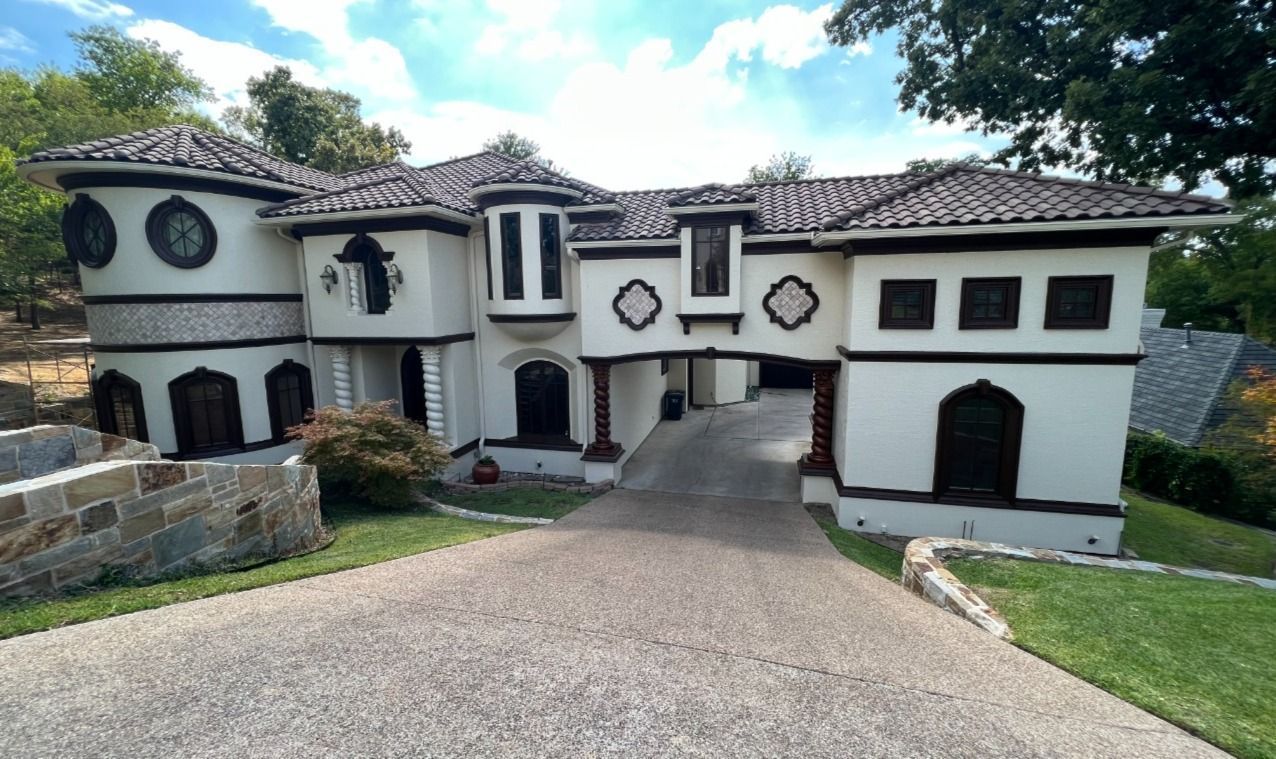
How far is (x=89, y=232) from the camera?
10.8 metres

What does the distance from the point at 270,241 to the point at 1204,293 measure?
151ft

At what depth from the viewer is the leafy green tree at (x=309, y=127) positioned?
91.4 feet

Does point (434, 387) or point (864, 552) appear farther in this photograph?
point (434, 387)

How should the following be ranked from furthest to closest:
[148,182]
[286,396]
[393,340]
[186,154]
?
[286,396] < [393,340] < [186,154] < [148,182]

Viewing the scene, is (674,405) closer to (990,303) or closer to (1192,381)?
(990,303)

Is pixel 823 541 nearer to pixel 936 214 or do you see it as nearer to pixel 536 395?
pixel 936 214

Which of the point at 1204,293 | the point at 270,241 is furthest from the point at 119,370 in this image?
the point at 1204,293

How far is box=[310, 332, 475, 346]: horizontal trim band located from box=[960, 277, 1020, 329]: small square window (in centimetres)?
1059

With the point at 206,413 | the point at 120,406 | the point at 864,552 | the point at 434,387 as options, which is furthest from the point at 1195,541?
the point at 120,406

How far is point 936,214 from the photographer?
879 centimetres

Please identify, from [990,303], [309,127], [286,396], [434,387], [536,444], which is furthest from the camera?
[309,127]

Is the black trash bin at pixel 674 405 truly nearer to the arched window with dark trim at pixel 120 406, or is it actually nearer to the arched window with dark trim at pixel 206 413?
the arched window with dark trim at pixel 206 413

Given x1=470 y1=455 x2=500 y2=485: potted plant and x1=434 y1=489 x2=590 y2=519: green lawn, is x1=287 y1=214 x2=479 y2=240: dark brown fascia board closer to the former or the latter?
x1=470 y1=455 x2=500 y2=485: potted plant

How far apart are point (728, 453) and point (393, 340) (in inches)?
372
